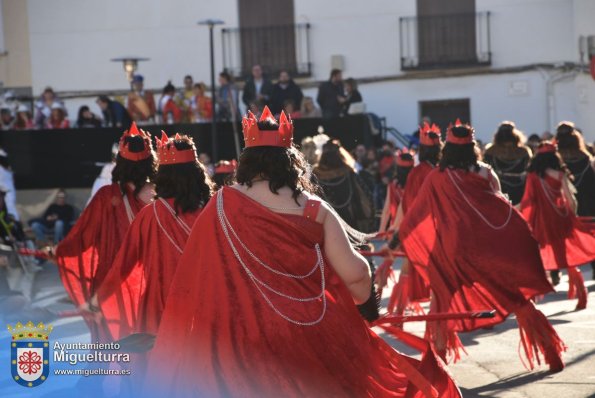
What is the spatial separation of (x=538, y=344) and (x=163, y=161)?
3134 mm

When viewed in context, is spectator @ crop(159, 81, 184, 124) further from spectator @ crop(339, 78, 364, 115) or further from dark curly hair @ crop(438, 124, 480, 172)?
dark curly hair @ crop(438, 124, 480, 172)

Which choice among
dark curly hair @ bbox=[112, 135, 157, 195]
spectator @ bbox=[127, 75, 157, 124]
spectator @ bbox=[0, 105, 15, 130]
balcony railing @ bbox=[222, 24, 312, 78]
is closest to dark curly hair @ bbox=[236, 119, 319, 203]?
dark curly hair @ bbox=[112, 135, 157, 195]

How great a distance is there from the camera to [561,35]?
26906mm

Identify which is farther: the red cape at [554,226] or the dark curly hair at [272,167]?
the red cape at [554,226]

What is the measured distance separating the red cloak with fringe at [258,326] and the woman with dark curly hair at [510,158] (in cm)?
737

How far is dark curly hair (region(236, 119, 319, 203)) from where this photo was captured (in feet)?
18.9

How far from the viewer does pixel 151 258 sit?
7.46 m

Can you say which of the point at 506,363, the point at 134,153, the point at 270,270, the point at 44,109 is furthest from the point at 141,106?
the point at 270,270

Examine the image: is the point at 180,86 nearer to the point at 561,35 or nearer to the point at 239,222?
the point at 561,35

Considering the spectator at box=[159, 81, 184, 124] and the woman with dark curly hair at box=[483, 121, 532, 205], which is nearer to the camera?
the woman with dark curly hair at box=[483, 121, 532, 205]

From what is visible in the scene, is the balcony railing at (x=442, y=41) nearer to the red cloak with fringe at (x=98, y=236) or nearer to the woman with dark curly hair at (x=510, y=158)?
the woman with dark curly hair at (x=510, y=158)

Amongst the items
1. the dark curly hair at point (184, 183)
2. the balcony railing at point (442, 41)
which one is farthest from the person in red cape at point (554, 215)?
the balcony railing at point (442, 41)

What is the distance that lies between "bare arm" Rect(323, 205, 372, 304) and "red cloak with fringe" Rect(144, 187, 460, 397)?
1.8 inches

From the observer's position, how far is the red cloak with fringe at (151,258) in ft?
24.4
